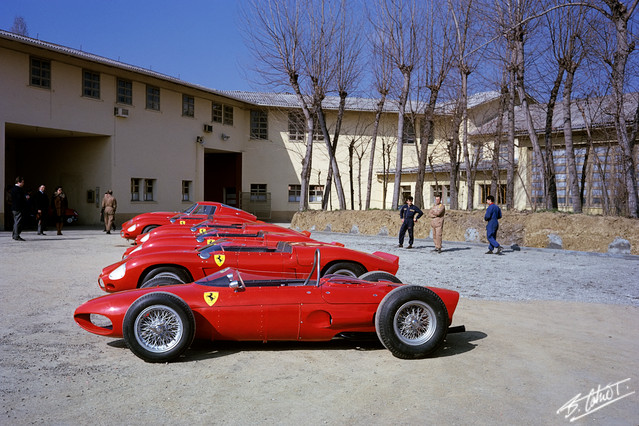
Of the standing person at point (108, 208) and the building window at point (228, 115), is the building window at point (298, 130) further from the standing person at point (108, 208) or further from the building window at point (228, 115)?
the standing person at point (108, 208)

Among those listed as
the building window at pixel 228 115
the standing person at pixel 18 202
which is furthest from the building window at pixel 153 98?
the standing person at pixel 18 202

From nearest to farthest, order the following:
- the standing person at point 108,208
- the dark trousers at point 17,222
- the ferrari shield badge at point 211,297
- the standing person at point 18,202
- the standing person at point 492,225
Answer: the ferrari shield badge at point 211,297 < the standing person at point 492,225 < the standing person at point 18,202 < the dark trousers at point 17,222 < the standing person at point 108,208

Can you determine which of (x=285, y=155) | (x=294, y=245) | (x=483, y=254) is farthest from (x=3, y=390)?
(x=285, y=155)

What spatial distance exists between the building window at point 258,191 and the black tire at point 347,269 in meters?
27.6

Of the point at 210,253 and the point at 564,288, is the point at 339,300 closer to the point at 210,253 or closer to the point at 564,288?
the point at 210,253

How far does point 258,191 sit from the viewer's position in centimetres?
3481

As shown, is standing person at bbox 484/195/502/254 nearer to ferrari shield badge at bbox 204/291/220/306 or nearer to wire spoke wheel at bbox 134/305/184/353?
ferrari shield badge at bbox 204/291/220/306

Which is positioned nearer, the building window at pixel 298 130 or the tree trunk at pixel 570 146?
the tree trunk at pixel 570 146

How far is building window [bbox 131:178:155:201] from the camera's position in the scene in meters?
26.9

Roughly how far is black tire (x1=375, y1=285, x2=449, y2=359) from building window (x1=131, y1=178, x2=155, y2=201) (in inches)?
940

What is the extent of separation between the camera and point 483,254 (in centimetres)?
1454

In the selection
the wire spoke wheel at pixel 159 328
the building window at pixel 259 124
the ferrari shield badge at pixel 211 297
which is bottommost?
the wire spoke wheel at pixel 159 328

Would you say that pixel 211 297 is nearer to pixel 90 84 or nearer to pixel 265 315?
pixel 265 315

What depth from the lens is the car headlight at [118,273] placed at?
22.1 ft
